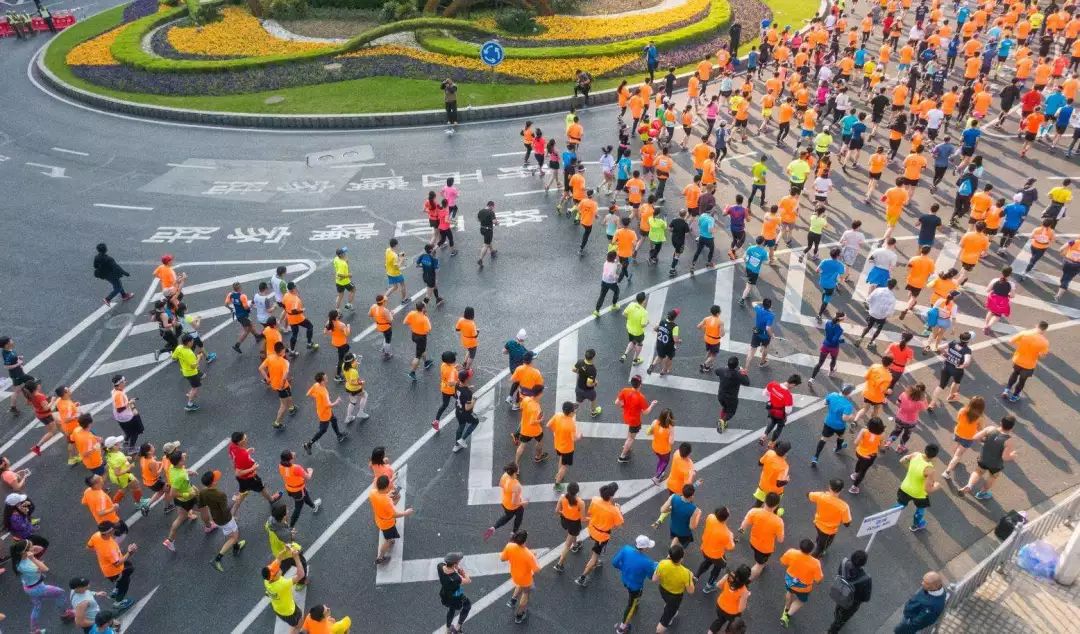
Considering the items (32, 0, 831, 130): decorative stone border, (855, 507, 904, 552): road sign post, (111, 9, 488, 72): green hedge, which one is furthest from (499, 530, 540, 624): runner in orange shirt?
(111, 9, 488, 72): green hedge

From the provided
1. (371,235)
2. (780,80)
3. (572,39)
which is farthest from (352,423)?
(572,39)

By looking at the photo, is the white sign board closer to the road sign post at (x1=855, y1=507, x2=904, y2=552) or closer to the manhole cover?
the road sign post at (x1=855, y1=507, x2=904, y2=552)

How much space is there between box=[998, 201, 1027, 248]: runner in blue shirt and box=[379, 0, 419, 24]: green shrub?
83.1 ft

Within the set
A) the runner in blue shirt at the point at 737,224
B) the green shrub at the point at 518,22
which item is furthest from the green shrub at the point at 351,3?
the runner in blue shirt at the point at 737,224

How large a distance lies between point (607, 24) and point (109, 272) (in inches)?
958

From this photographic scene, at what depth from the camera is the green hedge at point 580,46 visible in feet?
96.4

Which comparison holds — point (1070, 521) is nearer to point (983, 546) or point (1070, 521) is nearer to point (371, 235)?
point (983, 546)

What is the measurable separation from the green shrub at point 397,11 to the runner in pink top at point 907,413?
2809 centimetres

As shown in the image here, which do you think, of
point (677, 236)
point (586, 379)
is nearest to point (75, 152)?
point (677, 236)

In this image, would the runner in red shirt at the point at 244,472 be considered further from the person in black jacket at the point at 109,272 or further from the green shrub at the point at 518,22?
the green shrub at the point at 518,22

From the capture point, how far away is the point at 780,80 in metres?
23.9

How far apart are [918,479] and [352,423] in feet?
30.0

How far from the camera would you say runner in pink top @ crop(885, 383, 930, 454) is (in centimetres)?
1115

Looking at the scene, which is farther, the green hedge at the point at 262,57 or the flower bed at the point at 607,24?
the flower bed at the point at 607,24
